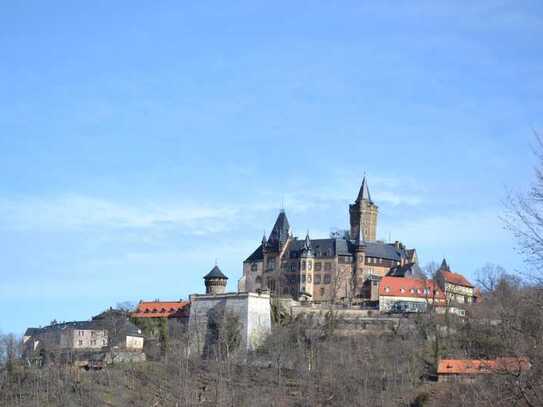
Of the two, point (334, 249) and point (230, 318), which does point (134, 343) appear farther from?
point (334, 249)

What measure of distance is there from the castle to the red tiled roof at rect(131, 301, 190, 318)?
5.22m

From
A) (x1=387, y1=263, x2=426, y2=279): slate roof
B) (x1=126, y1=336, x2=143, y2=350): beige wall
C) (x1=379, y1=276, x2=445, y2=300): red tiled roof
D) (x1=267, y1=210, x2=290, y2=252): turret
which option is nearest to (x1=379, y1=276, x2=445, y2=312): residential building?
(x1=379, y1=276, x2=445, y2=300): red tiled roof

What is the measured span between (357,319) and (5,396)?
26.0 metres

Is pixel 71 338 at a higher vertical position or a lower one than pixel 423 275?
lower

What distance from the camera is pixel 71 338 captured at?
83.4 meters

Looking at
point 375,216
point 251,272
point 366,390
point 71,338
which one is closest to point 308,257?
point 251,272

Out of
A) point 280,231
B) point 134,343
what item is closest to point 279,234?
point 280,231

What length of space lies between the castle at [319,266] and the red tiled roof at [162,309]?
5222 millimetres

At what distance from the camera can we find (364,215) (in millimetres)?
96562

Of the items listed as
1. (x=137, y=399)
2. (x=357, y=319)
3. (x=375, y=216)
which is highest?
(x=375, y=216)

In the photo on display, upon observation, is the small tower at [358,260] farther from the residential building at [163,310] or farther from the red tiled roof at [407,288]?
the residential building at [163,310]

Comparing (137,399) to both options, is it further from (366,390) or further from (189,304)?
(189,304)

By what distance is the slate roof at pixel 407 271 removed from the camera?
88875mm

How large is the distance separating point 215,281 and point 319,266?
8840 millimetres
